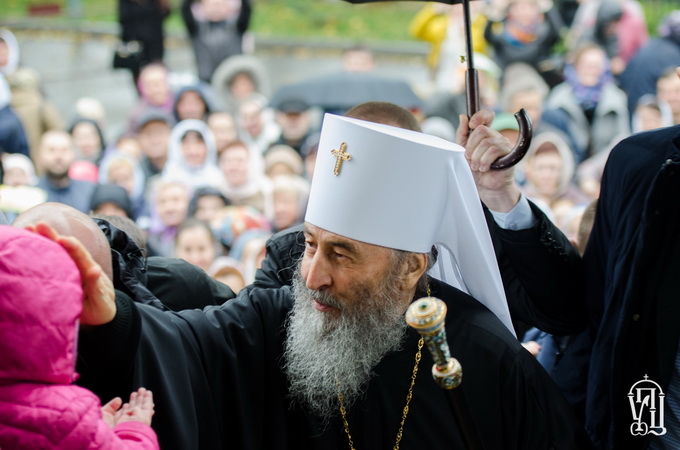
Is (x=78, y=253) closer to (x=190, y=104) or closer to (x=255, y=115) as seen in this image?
(x=190, y=104)

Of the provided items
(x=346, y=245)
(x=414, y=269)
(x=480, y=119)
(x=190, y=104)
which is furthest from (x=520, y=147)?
(x=190, y=104)

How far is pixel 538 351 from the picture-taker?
436cm

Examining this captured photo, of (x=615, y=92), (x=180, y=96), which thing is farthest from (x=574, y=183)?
(x=180, y=96)

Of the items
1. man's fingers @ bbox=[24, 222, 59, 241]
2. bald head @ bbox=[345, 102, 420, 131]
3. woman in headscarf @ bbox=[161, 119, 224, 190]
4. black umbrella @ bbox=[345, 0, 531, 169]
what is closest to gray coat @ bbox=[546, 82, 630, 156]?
woman in headscarf @ bbox=[161, 119, 224, 190]

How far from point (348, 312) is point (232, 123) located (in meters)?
7.30

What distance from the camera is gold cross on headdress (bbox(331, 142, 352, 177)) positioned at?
132 inches

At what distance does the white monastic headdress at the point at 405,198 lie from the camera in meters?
3.28

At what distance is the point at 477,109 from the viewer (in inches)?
144

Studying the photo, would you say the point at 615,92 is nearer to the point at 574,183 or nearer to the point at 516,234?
the point at 574,183

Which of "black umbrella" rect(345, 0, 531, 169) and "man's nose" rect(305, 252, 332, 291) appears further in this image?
"black umbrella" rect(345, 0, 531, 169)

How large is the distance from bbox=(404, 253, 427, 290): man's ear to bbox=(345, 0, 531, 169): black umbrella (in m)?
0.43

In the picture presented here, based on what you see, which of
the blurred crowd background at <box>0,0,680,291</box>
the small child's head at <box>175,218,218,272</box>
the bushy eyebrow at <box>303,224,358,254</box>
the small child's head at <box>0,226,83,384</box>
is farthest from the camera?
the blurred crowd background at <box>0,0,680,291</box>

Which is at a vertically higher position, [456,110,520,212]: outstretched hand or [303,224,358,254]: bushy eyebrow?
[456,110,520,212]: outstretched hand

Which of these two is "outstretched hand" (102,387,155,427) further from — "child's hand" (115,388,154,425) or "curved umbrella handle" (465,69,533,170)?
"curved umbrella handle" (465,69,533,170)
